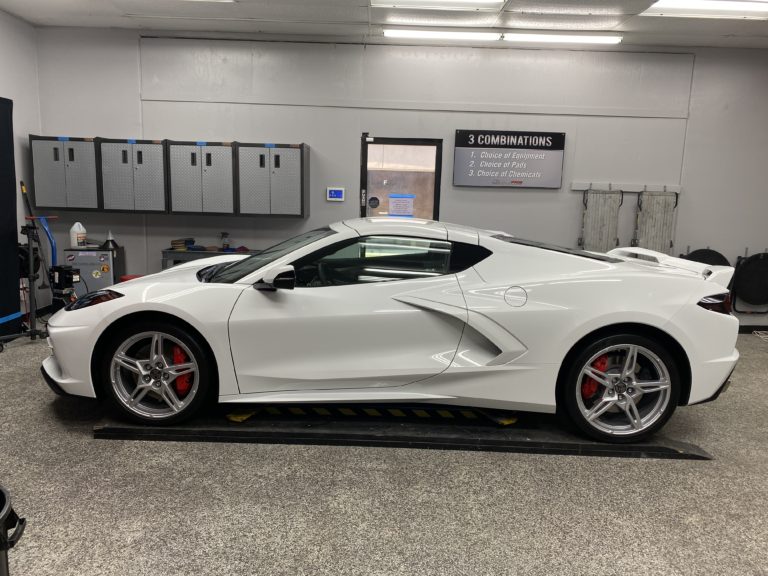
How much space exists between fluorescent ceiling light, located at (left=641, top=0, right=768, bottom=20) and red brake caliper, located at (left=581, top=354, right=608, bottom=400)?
12.5ft

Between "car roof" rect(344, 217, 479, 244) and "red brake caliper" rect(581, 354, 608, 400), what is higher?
"car roof" rect(344, 217, 479, 244)

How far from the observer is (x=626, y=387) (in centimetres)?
321

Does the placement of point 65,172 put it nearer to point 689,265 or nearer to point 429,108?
point 429,108

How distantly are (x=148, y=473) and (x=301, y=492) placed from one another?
0.83 metres

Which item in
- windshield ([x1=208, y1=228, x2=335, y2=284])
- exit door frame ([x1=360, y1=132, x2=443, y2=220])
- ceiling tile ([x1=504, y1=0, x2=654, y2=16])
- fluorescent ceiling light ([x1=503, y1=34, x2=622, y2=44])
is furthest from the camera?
exit door frame ([x1=360, y1=132, x2=443, y2=220])

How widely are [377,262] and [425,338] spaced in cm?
56

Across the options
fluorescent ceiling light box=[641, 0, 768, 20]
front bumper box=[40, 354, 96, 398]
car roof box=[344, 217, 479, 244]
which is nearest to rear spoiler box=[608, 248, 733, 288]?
car roof box=[344, 217, 479, 244]

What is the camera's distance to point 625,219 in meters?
6.91

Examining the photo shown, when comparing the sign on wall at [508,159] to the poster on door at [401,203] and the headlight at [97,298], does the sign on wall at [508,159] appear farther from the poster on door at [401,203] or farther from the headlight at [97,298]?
the headlight at [97,298]

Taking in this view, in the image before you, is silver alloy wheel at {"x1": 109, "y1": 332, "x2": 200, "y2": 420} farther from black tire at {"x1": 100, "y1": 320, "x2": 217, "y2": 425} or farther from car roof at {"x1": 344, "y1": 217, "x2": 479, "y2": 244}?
car roof at {"x1": 344, "y1": 217, "x2": 479, "y2": 244}

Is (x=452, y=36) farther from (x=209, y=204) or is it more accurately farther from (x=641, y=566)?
(x=641, y=566)

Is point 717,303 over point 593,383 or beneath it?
over

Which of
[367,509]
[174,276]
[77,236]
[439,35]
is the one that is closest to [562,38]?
[439,35]

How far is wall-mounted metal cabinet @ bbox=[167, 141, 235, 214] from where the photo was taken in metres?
6.33
